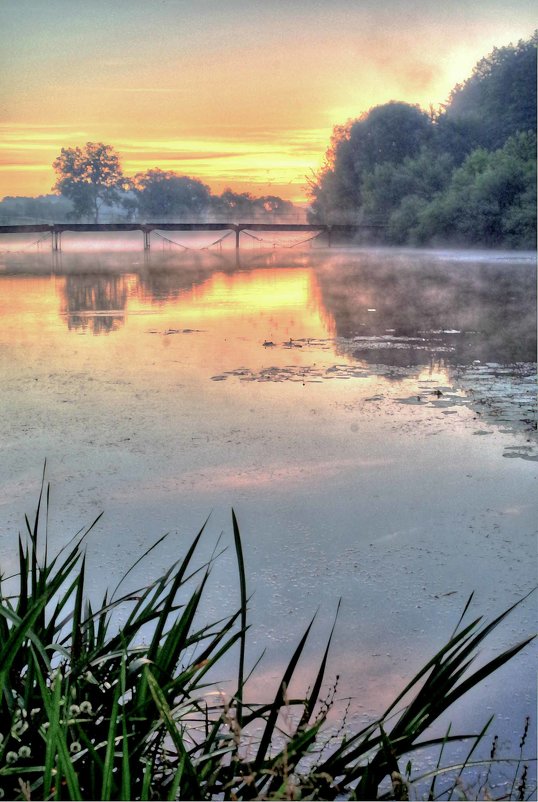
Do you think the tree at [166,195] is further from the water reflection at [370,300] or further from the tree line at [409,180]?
the water reflection at [370,300]

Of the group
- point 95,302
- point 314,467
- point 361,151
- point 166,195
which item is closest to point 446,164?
point 361,151

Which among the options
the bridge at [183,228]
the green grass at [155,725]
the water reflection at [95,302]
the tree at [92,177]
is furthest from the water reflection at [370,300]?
the tree at [92,177]

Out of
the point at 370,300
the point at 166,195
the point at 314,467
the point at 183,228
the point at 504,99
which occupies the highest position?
the point at 504,99

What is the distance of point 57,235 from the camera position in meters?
34.8

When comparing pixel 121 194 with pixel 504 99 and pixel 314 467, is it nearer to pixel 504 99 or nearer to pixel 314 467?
pixel 504 99

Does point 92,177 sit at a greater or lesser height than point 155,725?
greater

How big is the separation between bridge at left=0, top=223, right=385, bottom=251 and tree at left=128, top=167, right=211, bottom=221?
218cm

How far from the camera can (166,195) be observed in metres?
42.1

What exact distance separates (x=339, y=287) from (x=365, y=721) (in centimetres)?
1299

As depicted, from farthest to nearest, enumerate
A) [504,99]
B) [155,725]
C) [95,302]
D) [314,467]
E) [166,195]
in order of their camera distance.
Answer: [166,195]
[504,99]
[95,302]
[314,467]
[155,725]

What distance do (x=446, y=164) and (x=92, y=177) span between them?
633 inches

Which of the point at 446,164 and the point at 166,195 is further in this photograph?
the point at 166,195

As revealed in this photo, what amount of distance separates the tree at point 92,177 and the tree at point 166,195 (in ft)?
2.78

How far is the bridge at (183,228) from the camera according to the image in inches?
1323
